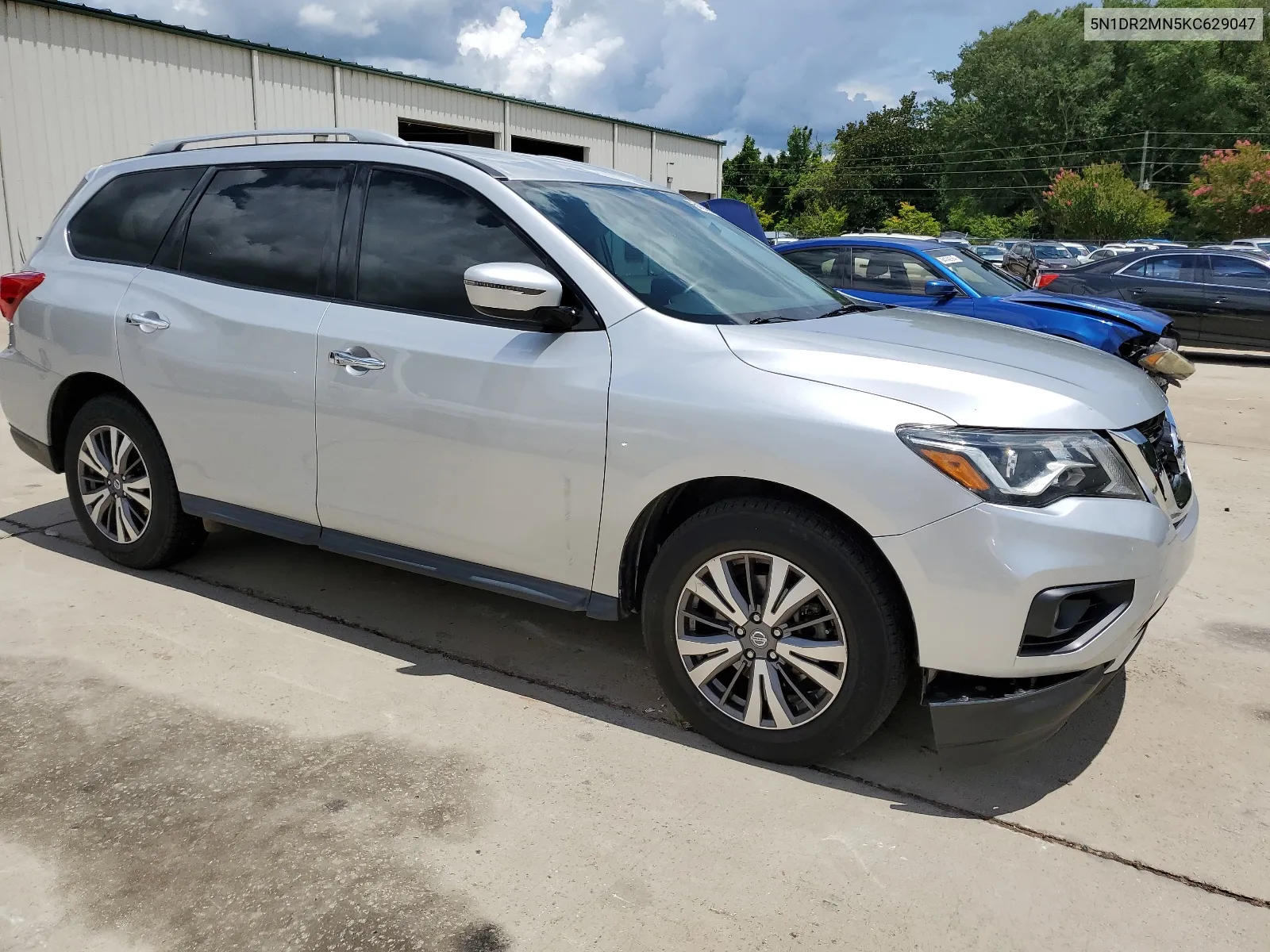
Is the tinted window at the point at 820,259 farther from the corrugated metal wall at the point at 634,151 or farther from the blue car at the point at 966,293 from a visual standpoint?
the corrugated metal wall at the point at 634,151

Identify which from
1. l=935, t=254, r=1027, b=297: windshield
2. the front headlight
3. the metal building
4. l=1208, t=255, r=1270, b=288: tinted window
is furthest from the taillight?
the metal building

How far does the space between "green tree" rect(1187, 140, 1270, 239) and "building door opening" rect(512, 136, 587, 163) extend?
107ft

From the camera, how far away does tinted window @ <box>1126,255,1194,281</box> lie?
44.6 ft

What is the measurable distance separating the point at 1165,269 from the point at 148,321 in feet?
43.7

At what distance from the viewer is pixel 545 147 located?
94.3 ft

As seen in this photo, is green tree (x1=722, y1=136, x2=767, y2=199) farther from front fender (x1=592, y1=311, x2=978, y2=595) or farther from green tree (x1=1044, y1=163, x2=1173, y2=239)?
front fender (x1=592, y1=311, x2=978, y2=595)

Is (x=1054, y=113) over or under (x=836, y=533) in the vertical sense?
over

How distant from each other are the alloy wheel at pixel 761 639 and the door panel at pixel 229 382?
5.37 ft

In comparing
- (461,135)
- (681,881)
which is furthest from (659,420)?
(461,135)

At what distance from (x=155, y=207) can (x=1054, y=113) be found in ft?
249

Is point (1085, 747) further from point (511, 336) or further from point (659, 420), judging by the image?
point (511, 336)

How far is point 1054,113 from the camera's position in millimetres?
69875

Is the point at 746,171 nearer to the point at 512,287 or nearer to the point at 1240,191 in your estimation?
the point at 1240,191

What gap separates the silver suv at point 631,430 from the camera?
275 cm
